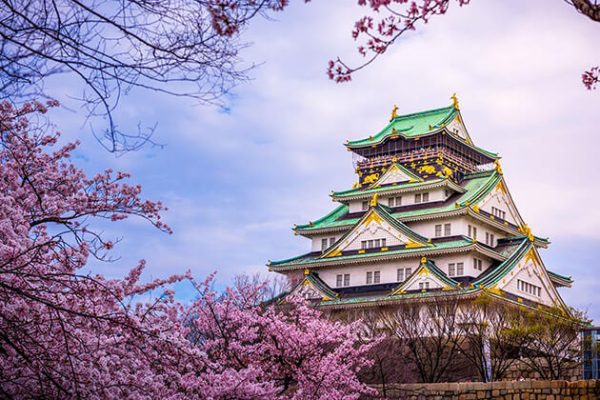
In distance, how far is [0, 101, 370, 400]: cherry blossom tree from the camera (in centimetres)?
972

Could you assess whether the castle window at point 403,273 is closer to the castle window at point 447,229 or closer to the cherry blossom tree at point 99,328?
the castle window at point 447,229

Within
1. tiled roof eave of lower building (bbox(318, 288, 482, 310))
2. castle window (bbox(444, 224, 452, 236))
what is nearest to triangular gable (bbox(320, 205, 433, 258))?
castle window (bbox(444, 224, 452, 236))

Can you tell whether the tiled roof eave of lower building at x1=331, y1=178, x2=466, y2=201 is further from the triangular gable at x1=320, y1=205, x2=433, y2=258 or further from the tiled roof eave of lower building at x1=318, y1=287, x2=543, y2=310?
the tiled roof eave of lower building at x1=318, y1=287, x2=543, y2=310

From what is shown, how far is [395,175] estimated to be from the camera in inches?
1927

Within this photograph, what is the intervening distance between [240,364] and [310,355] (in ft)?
5.07

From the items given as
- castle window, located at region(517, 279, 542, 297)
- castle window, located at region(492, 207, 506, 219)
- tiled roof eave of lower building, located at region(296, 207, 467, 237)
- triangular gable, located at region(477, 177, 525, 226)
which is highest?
triangular gable, located at region(477, 177, 525, 226)

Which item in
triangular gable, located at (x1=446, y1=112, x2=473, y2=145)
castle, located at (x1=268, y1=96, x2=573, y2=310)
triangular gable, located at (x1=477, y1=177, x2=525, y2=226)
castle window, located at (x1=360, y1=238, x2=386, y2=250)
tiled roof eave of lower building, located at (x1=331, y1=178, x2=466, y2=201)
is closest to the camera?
castle, located at (x1=268, y1=96, x2=573, y2=310)

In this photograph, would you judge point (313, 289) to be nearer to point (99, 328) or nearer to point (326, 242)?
point (326, 242)

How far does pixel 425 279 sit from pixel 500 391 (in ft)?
59.0

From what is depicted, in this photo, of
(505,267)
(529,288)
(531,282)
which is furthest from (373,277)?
(531,282)

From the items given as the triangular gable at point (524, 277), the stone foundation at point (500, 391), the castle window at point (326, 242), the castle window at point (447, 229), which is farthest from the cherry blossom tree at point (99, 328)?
the castle window at point (326, 242)

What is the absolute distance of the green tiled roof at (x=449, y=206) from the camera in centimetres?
4541

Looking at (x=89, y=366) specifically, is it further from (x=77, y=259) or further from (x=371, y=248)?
(x=371, y=248)

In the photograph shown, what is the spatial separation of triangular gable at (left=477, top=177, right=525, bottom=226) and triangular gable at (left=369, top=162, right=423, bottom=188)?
4426mm
